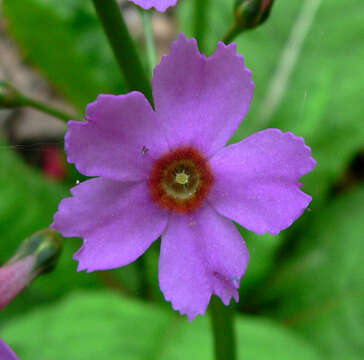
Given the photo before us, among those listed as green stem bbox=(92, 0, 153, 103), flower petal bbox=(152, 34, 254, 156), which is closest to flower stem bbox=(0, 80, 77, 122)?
green stem bbox=(92, 0, 153, 103)

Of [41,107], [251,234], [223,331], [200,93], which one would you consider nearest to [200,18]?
[251,234]

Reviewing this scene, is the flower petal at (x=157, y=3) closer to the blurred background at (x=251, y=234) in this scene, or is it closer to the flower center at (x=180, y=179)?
the flower center at (x=180, y=179)

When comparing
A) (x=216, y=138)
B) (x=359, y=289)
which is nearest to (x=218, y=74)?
(x=216, y=138)

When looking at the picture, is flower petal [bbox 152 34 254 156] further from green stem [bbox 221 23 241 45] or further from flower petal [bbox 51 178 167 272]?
green stem [bbox 221 23 241 45]

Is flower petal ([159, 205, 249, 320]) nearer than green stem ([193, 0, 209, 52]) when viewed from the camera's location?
Yes

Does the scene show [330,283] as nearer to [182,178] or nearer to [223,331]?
[223,331]

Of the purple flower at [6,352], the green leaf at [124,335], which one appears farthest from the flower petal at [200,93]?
the green leaf at [124,335]

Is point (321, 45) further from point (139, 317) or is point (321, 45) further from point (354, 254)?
point (139, 317)
